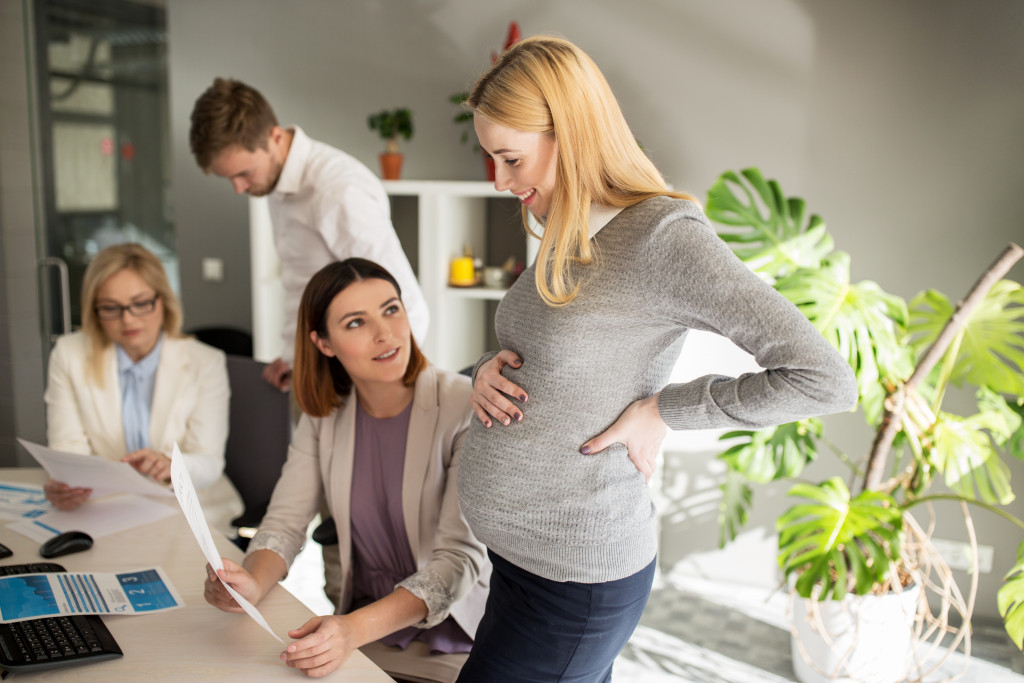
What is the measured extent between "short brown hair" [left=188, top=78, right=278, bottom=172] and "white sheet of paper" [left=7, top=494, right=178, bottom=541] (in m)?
0.98

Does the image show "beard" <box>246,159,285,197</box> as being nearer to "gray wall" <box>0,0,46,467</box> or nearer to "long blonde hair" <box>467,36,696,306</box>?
"long blonde hair" <box>467,36,696,306</box>

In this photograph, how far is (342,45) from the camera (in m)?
3.86

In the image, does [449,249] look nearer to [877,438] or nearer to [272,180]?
[272,180]

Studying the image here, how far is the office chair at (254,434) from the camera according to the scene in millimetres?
2240

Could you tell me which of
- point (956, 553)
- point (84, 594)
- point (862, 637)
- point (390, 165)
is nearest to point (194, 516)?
point (84, 594)

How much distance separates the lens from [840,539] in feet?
7.07

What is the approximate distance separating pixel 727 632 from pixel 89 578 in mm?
2179

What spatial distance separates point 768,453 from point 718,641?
797 mm

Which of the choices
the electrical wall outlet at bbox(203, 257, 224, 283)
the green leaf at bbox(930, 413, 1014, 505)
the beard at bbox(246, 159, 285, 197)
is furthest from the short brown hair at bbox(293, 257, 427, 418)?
the electrical wall outlet at bbox(203, 257, 224, 283)

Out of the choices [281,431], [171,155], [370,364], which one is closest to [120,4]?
[171,155]

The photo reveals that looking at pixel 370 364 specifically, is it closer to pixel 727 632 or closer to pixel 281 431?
pixel 281 431

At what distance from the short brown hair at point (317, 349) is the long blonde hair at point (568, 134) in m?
0.66

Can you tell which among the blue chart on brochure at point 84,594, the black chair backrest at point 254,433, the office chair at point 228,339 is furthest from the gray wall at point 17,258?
the blue chart on brochure at point 84,594

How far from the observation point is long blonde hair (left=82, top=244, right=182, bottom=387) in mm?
2242
